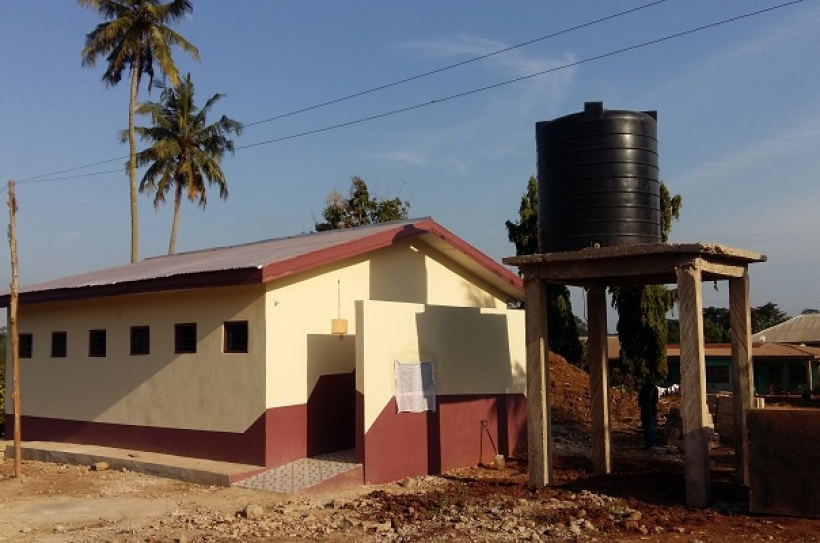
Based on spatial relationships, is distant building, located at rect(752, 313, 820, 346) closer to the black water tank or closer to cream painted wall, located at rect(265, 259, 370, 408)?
cream painted wall, located at rect(265, 259, 370, 408)

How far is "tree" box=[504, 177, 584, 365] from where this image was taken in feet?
83.6

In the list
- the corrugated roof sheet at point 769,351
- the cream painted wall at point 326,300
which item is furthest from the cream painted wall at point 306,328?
the corrugated roof sheet at point 769,351

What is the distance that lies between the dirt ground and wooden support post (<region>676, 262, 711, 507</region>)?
0.34 m

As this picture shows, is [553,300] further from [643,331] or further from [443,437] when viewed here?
[443,437]

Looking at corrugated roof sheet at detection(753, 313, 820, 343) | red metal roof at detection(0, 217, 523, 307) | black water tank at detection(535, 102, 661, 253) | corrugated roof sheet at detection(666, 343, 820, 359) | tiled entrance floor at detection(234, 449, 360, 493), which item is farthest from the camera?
corrugated roof sheet at detection(753, 313, 820, 343)

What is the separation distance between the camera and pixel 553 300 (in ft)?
82.4

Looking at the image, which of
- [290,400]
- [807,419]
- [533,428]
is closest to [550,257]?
[533,428]

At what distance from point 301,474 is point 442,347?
3.05 metres

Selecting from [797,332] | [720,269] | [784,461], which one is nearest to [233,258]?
[720,269]

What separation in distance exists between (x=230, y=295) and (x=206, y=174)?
21.7 meters

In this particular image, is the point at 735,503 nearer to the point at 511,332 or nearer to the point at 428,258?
the point at 511,332

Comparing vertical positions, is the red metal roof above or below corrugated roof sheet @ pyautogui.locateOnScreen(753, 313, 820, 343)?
above

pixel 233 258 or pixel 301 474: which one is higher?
pixel 233 258

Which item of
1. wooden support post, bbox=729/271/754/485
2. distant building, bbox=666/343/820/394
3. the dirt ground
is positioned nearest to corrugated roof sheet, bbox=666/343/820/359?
distant building, bbox=666/343/820/394
